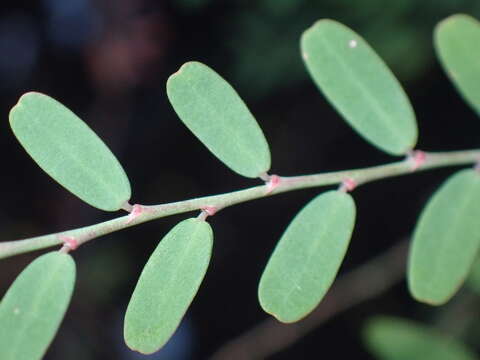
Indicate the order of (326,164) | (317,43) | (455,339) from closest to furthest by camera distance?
(317,43)
(455,339)
(326,164)

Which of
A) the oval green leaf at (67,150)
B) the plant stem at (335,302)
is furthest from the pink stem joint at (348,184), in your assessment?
the plant stem at (335,302)

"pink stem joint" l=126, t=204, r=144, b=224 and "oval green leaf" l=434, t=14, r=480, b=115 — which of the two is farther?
"oval green leaf" l=434, t=14, r=480, b=115

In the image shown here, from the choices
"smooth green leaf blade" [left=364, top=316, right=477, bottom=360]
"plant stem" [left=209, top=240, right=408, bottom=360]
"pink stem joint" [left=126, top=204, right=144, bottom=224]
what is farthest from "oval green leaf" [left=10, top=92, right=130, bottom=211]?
"plant stem" [left=209, top=240, right=408, bottom=360]

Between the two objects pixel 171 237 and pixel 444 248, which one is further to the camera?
pixel 444 248

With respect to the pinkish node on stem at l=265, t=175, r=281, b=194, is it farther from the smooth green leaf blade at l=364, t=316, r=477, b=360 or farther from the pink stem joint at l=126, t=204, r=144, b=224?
the smooth green leaf blade at l=364, t=316, r=477, b=360

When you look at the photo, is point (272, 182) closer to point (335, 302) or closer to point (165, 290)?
point (165, 290)

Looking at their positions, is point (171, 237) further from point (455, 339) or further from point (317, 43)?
point (455, 339)

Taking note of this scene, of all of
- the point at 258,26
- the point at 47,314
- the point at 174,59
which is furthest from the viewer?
the point at 174,59

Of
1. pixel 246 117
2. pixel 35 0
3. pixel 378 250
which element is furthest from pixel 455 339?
pixel 35 0
